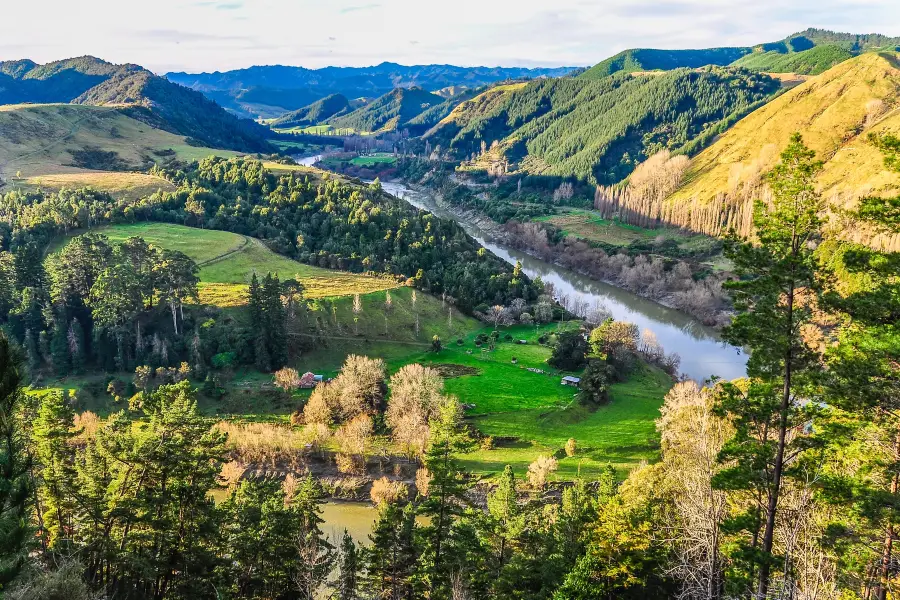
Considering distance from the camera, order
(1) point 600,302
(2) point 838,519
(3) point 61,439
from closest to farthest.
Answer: (2) point 838,519
(3) point 61,439
(1) point 600,302

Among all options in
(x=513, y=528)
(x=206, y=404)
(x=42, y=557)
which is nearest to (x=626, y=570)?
(x=513, y=528)

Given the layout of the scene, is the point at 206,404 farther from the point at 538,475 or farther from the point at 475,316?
the point at 475,316

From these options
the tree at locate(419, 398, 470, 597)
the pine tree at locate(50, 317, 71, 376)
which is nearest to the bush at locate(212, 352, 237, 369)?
the pine tree at locate(50, 317, 71, 376)

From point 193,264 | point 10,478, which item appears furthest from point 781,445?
point 193,264

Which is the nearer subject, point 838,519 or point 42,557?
point 838,519

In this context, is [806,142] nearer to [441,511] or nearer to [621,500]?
[621,500]

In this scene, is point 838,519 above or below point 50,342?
above

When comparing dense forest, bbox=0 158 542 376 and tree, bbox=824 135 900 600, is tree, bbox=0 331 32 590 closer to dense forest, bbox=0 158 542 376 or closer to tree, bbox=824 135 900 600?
tree, bbox=824 135 900 600
